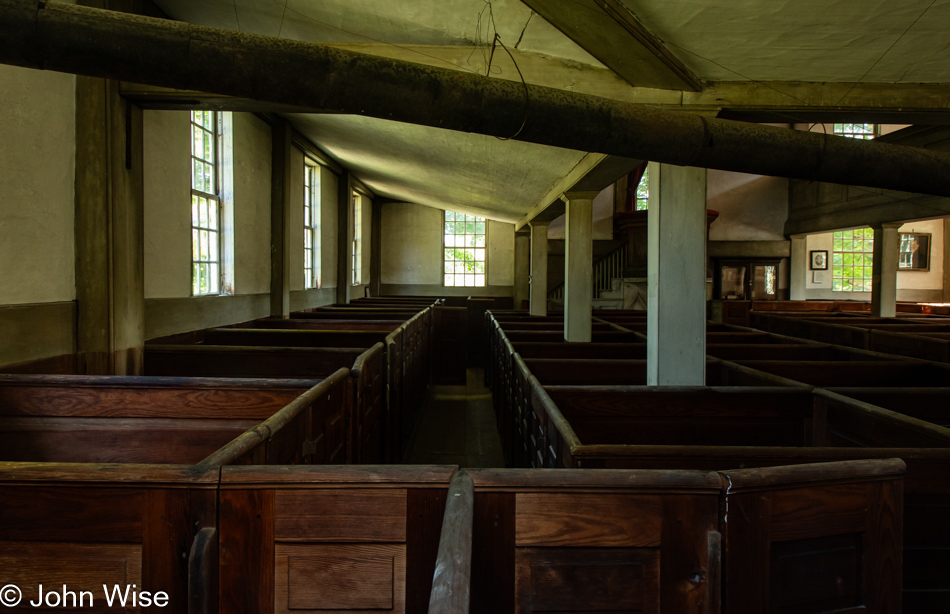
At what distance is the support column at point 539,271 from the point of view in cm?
854

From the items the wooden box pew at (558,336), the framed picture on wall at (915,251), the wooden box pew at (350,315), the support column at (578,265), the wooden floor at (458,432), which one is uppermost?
the framed picture on wall at (915,251)

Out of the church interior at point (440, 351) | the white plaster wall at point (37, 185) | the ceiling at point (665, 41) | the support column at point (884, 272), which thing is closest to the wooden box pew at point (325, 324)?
the church interior at point (440, 351)

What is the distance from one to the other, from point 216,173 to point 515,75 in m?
3.54

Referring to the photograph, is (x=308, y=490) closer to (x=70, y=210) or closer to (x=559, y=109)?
(x=559, y=109)

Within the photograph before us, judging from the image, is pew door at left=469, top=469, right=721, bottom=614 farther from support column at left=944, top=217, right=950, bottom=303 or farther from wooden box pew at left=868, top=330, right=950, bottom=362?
support column at left=944, top=217, right=950, bottom=303

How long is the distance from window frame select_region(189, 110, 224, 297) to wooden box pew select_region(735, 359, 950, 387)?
15.8 ft

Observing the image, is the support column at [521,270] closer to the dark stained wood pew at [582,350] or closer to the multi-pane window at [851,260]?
the dark stained wood pew at [582,350]

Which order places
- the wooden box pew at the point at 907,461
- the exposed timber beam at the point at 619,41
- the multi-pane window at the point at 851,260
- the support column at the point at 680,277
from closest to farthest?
the wooden box pew at the point at 907,461
the exposed timber beam at the point at 619,41
the support column at the point at 680,277
the multi-pane window at the point at 851,260

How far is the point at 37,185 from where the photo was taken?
2916 mm

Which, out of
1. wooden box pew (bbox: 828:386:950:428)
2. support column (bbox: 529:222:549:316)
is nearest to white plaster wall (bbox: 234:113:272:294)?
support column (bbox: 529:222:549:316)

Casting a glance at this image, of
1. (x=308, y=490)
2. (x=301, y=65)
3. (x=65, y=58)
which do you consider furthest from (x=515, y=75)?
(x=308, y=490)

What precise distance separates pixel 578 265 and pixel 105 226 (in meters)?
4.37

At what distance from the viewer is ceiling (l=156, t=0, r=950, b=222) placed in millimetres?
2609

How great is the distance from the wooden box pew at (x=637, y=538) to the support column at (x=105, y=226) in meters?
3.18
